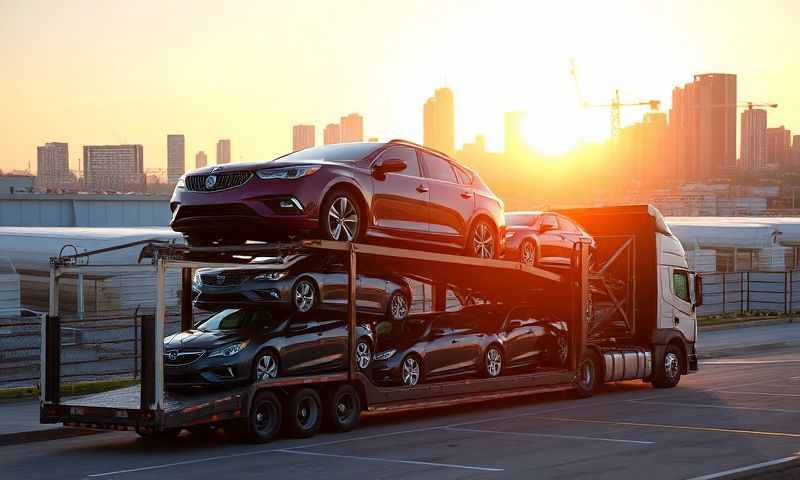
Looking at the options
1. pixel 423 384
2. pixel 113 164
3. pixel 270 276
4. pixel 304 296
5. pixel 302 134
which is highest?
pixel 302 134

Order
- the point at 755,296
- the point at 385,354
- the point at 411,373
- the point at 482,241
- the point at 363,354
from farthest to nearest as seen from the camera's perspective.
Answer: the point at 755,296
the point at 482,241
the point at 411,373
the point at 385,354
the point at 363,354

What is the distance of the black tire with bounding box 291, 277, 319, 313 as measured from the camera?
1473 cm

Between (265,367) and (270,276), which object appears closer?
(265,367)

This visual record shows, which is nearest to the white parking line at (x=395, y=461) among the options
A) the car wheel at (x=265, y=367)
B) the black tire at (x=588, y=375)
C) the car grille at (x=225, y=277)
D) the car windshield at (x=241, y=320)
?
the car wheel at (x=265, y=367)

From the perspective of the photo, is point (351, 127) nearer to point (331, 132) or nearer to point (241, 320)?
point (331, 132)

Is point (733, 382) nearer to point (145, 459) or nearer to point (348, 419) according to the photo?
point (348, 419)

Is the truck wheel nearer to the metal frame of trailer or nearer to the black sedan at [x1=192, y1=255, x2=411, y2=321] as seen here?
the metal frame of trailer

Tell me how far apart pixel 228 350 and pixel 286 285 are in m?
1.11

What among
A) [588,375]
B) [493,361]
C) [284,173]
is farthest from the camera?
[588,375]

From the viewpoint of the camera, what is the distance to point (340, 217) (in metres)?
14.8

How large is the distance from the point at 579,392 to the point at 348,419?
5.92 metres

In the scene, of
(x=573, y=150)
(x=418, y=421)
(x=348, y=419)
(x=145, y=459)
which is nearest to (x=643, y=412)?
(x=418, y=421)

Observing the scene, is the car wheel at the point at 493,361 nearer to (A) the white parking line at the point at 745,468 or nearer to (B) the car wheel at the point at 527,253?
(B) the car wheel at the point at 527,253

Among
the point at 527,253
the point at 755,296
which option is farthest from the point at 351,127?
the point at 527,253
